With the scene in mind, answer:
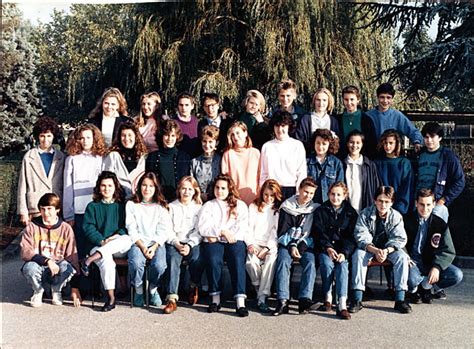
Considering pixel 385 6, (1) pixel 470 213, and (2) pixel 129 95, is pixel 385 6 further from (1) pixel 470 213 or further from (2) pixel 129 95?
(2) pixel 129 95

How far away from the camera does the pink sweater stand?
5758 mm

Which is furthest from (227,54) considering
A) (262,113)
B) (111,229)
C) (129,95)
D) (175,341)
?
(175,341)

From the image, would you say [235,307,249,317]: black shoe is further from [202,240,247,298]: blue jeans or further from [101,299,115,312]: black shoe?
[101,299,115,312]: black shoe

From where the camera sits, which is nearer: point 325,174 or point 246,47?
point 325,174

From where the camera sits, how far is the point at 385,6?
11.0 metres

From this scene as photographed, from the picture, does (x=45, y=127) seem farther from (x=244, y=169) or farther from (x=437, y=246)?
(x=437, y=246)

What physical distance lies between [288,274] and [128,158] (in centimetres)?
179

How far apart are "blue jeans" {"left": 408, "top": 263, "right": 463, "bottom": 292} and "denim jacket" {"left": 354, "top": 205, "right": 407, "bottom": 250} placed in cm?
26

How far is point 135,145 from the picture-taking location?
5797 millimetres

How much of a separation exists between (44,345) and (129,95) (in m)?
10.3

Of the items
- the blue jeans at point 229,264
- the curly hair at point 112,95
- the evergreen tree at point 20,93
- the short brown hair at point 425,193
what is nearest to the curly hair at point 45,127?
the curly hair at point 112,95

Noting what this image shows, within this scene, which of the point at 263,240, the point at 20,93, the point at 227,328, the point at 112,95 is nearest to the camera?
the point at 227,328

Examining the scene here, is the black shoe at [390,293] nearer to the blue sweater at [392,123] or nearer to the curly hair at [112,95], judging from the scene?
the blue sweater at [392,123]

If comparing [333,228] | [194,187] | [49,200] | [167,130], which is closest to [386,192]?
[333,228]
